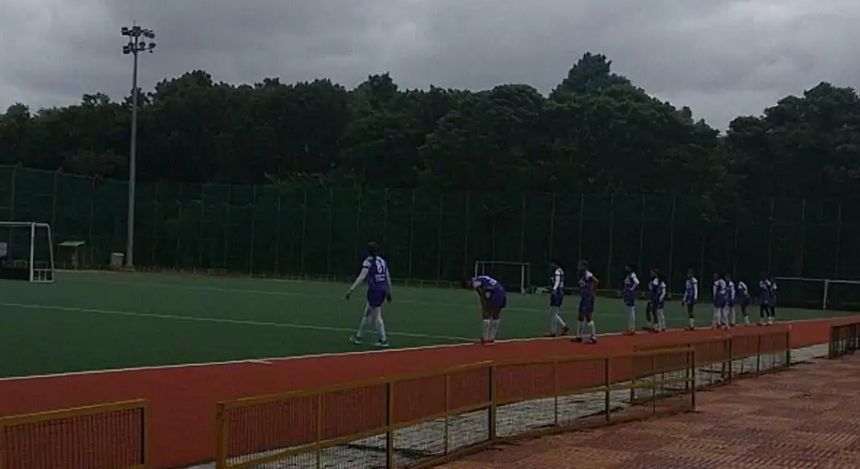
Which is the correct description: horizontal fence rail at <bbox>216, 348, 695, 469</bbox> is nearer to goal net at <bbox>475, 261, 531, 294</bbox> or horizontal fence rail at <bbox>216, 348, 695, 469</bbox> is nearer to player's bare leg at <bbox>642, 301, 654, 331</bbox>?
player's bare leg at <bbox>642, 301, 654, 331</bbox>

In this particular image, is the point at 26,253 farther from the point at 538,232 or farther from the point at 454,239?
the point at 538,232

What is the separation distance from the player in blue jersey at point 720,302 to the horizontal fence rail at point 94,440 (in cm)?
2745

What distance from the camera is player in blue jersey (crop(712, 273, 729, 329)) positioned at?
3294 centimetres

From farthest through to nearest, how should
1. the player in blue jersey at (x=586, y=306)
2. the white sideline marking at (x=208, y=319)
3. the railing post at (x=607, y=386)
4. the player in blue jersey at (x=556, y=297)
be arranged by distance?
the white sideline marking at (x=208, y=319), the player in blue jersey at (x=556, y=297), the player in blue jersey at (x=586, y=306), the railing post at (x=607, y=386)

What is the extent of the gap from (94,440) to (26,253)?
53.1m

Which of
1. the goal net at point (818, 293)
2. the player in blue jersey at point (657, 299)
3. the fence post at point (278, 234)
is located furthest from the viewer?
the fence post at point (278, 234)

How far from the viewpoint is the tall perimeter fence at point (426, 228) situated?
57750 mm

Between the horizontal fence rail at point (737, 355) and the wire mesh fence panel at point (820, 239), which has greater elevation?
the wire mesh fence panel at point (820, 239)

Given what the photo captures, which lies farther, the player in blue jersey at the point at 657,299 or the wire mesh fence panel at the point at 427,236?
the wire mesh fence panel at the point at 427,236

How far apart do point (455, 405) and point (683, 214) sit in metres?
50.5

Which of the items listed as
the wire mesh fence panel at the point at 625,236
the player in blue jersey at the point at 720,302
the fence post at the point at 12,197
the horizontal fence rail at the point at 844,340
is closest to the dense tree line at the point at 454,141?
the wire mesh fence panel at the point at 625,236

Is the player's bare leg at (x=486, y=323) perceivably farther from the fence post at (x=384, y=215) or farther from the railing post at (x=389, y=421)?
the fence post at (x=384, y=215)

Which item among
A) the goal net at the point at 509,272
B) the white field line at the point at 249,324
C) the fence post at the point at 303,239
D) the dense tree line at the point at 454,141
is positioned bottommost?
the white field line at the point at 249,324

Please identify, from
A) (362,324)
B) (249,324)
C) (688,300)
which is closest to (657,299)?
(688,300)
